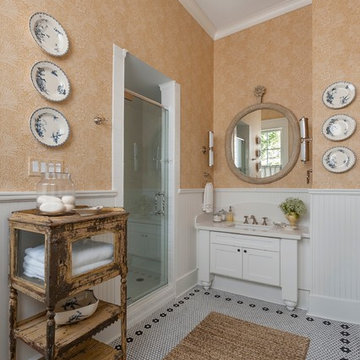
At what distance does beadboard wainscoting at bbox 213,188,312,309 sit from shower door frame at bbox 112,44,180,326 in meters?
0.74

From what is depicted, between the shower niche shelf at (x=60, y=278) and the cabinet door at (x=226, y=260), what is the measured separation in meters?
1.52

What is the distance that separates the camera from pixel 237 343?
6.21ft

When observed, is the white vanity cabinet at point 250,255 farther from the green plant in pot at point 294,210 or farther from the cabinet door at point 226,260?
the green plant in pot at point 294,210

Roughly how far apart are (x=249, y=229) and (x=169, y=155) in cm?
117

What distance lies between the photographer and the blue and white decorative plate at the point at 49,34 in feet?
4.75

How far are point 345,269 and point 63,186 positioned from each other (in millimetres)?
2350

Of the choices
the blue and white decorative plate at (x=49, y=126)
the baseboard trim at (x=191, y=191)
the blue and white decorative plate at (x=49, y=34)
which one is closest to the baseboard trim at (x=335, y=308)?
the baseboard trim at (x=191, y=191)

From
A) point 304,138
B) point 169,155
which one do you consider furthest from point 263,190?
point 169,155

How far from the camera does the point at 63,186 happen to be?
4.58 ft

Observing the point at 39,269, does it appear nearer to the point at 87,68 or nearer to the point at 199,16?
the point at 87,68

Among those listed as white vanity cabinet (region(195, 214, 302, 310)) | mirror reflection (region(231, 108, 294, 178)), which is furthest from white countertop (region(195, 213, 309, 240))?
mirror reflection (region(231, 108, 294, 178))

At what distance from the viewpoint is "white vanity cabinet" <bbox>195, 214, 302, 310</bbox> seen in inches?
95.7

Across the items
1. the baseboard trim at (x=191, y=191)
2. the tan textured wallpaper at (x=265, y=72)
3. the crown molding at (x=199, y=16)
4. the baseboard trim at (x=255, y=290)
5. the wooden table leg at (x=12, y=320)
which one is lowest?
the baseboard trim at (x=255, y=290)

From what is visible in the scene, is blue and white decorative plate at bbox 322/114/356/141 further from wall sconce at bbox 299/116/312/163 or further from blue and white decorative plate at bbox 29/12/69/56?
blue and white decorative plate at bbox 29/12/69/56
